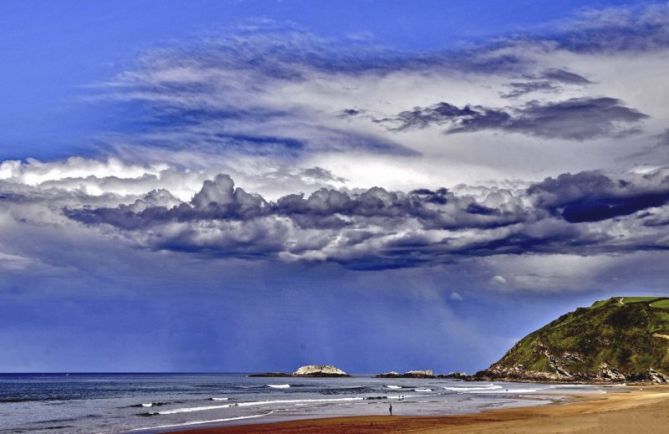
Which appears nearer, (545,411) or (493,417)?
(493,417)

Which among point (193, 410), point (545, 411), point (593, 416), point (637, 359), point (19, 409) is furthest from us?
point (637, 359)

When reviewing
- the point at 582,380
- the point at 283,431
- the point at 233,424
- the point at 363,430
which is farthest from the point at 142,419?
the point at 582,380

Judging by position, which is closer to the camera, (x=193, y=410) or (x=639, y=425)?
(x=639, y=425)

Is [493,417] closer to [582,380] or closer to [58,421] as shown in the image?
[58,421]

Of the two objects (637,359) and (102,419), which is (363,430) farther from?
(637,359)

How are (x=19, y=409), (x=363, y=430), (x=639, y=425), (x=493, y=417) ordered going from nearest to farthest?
(x=639, y=425)
(x=363, y=430)
(x=493, y=417)
(x=19, y=409)

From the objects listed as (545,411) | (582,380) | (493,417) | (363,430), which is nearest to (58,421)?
(363,430)

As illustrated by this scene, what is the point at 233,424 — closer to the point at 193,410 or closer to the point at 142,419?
the point at 142,419

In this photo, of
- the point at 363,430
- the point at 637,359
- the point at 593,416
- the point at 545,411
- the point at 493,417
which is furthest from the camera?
the point at 637,359

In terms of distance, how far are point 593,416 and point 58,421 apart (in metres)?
47.4

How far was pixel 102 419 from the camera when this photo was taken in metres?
69.6

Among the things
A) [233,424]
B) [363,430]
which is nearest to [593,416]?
[363,430]

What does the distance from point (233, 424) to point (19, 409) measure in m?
43.7

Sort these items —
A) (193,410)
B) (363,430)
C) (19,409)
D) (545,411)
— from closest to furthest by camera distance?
(363,430) < (545,411) < (193,410) < (19,409)
